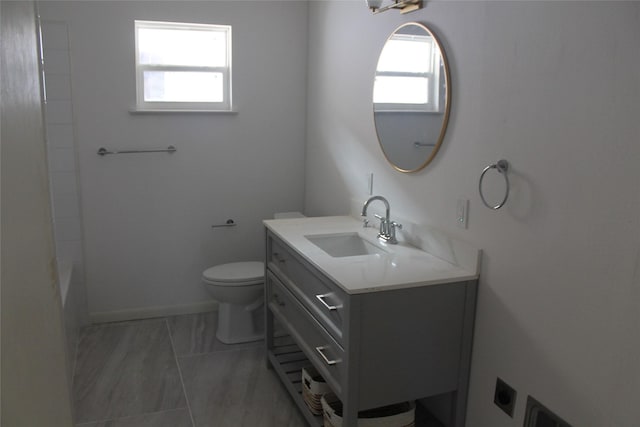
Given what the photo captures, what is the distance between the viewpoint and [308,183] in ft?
13.3

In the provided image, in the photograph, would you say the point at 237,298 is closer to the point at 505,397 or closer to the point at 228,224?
the point at 228,224

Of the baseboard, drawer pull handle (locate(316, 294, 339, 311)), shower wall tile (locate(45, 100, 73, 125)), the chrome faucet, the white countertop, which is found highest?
shower wall tile (locate(45, 100, 73, 125))

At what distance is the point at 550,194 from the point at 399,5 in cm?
127

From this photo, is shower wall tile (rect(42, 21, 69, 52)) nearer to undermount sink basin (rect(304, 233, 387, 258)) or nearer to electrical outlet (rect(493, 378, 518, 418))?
undermount sink basin (rect(304, 233, 387, 258))

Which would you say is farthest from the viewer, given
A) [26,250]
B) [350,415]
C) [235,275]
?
[235,275]

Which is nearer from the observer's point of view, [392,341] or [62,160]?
[392,341]

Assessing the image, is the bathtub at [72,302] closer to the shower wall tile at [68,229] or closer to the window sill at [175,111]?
the shower wall tile at [68,229]

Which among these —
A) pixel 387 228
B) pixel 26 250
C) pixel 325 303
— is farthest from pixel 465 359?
pixel 26 250

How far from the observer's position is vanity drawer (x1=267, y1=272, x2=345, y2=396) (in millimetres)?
2158

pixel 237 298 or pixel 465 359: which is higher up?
pixel 465 359

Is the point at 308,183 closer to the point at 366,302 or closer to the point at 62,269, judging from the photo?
the point at 62,269

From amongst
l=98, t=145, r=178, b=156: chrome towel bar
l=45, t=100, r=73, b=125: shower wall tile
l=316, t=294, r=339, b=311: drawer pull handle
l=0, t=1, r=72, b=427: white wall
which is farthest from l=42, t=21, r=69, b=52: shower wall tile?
l=0, t=1, r=72, b=427: white wall

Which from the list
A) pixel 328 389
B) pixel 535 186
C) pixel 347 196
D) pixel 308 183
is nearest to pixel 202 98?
pixel 308 183

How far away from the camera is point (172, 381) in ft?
9.87
